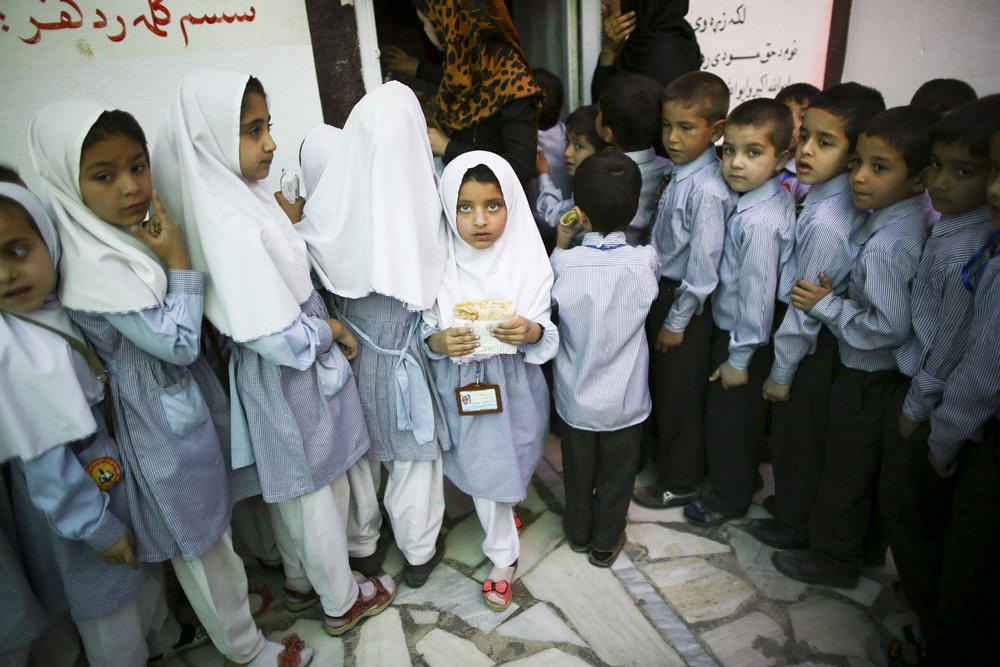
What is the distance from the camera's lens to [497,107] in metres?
2.67

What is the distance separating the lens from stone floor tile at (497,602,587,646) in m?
2.26

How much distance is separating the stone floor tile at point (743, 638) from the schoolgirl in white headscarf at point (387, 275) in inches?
47.0

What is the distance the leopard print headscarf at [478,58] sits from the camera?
2.64 metres

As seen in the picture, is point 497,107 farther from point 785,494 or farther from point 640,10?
point 785,494

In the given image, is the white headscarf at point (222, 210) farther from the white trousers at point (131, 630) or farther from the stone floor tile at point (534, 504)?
the stone floor tile at point (534, 504)

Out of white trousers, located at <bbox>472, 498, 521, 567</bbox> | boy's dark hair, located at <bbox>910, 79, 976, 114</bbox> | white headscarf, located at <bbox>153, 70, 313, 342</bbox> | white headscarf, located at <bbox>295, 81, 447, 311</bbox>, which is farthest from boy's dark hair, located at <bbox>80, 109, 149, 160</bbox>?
boy's dark hair, located at <bbox>910, 79, 976, 114</bbox>

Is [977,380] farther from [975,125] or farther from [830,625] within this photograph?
[830,625]

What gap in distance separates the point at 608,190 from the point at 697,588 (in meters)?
1.69

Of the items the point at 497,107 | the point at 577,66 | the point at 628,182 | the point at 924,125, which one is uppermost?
the point at 577,66

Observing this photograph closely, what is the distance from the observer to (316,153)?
7.67 feet

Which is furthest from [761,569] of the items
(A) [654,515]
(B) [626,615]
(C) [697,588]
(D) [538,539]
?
(D) [538,539]

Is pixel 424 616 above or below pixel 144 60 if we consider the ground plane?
below

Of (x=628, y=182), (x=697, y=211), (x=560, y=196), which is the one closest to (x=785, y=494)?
(x=697, y=211)

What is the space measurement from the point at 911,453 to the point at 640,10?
263cm
